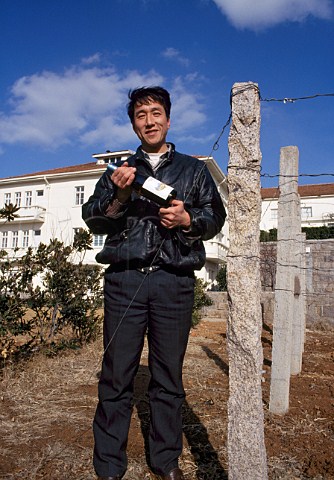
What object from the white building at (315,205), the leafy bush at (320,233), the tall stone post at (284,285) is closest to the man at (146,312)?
the tall stone post at (284,285)

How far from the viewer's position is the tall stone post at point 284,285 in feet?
12.7

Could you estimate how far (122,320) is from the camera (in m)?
2.29

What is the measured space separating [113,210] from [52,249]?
136 inches

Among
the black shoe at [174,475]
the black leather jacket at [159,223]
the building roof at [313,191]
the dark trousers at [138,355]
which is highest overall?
the building roof at [313,191]

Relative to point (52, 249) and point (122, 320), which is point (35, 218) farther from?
point (122, 320)

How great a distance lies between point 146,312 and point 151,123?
1093 mm

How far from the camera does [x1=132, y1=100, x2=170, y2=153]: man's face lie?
7.90ft

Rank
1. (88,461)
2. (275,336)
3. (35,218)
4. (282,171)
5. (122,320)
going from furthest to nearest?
(35,218) < (282,171) < (275,336) < (88,461) < (122,320)

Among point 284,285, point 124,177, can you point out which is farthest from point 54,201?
point 124,177

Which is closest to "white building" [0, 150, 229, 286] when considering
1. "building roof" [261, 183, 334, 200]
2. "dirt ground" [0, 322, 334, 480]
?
"building roof" [261, 183, 334, 200]

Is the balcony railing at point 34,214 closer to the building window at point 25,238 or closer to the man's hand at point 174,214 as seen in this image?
the building window at point 25,238

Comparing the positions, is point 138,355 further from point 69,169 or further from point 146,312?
point 69,169

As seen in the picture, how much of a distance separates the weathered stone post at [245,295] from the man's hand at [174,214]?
0.24m

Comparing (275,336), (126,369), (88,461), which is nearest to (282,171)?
(275,336)
